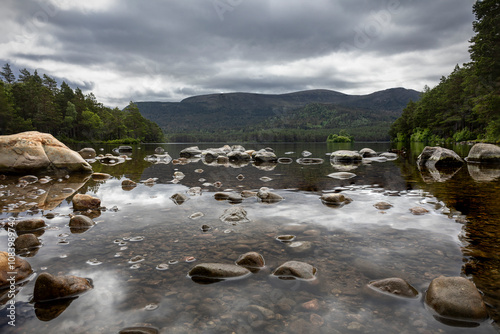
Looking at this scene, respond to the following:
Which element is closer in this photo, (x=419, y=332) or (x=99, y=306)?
(x=419, y=332)

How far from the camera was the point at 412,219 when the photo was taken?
20.0 ft

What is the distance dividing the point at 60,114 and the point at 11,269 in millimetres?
93483

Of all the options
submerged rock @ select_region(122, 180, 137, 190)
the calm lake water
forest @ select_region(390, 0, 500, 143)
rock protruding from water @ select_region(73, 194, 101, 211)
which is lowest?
the calm lake water

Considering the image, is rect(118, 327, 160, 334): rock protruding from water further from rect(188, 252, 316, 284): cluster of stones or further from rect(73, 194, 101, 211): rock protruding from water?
rect(73, 194, 101, 211): rock protruding from water

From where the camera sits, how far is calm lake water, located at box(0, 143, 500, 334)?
2.75 meters

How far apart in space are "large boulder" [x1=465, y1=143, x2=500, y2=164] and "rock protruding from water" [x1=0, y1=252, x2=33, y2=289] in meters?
25.7

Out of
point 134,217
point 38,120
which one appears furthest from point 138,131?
point 134,217

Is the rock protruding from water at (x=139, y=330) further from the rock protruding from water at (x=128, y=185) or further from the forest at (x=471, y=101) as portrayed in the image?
the forest at (x=471, y=101)

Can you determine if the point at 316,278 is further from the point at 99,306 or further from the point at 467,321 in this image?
the point at 99,306

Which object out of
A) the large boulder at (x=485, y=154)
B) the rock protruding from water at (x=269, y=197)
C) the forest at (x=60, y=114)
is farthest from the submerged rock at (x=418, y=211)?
the forest at (x=60, y=114)

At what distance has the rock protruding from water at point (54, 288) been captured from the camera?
307 cm

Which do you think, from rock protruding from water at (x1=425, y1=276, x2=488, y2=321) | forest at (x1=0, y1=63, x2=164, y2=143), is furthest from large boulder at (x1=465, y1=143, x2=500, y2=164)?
forest at (x1=0, y1=63, x2=164, y2=143)

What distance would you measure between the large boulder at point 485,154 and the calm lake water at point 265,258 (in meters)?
15.3

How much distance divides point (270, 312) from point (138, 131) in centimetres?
11573
